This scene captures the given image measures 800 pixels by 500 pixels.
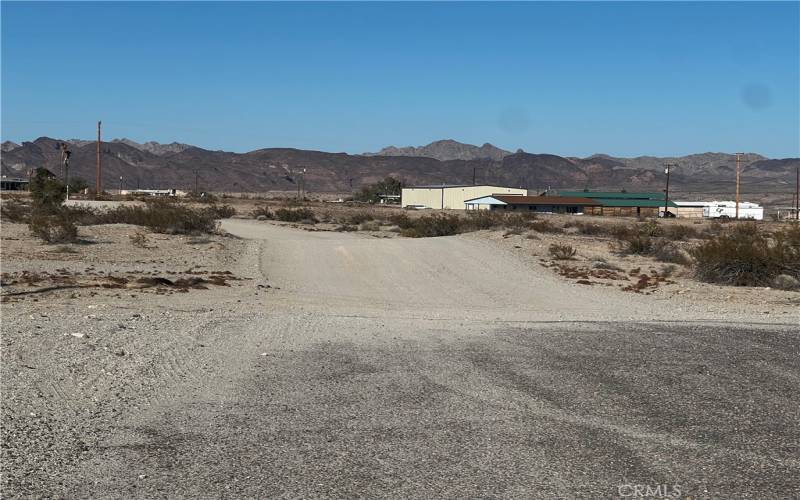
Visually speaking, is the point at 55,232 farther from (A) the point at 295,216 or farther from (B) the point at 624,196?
(B) the point at 624,196

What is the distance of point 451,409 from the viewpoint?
872 centimetres

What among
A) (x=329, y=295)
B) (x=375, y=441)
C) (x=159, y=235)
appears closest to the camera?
(x=375, y=441)

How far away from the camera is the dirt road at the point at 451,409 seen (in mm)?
6555

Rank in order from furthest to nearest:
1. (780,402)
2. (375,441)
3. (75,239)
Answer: (75,239)
(780,402)
(375,441)

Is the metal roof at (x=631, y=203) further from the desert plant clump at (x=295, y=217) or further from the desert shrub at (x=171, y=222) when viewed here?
the desert shrub at (x=171, y=222)

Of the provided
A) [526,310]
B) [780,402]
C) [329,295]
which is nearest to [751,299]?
[526,310]

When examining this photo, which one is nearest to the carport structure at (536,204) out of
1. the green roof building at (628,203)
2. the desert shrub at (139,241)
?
the green roof building at (628,203)

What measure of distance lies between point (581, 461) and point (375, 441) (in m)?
1.76

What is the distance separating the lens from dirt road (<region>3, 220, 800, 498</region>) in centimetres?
655

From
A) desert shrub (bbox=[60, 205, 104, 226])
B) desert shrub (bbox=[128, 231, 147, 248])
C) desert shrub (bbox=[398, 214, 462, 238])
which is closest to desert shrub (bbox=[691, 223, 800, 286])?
desert shrub (bbox=[128, 231, 147, 248])

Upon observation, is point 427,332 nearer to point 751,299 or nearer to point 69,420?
point 69,420

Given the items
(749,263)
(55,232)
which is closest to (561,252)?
(749,263)

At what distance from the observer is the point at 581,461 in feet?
23.0

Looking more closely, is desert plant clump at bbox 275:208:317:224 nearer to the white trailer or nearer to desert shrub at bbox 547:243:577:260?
desert shrub at bbox 547:243:577:260
